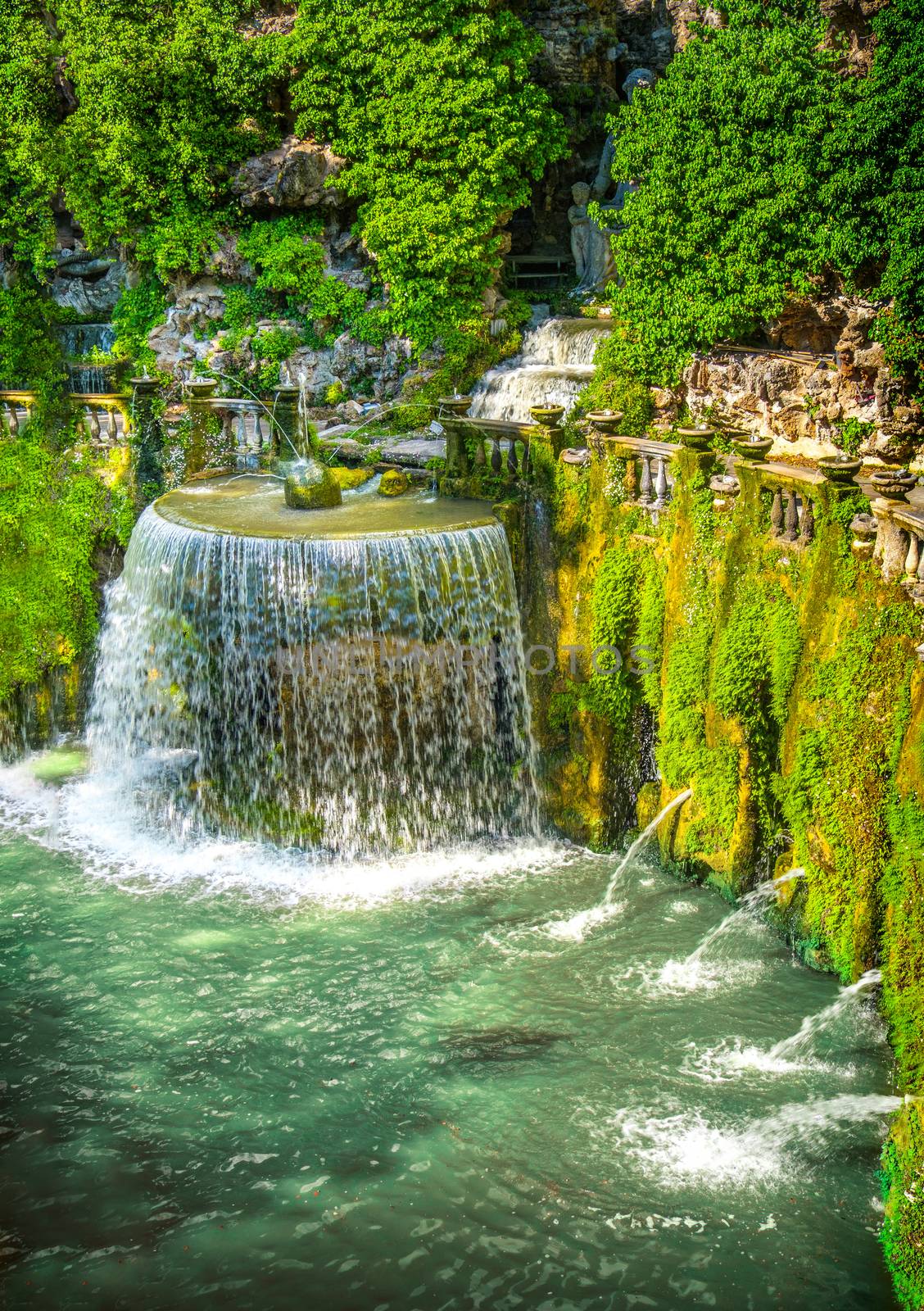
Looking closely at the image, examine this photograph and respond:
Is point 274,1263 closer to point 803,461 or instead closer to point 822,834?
point 822,834

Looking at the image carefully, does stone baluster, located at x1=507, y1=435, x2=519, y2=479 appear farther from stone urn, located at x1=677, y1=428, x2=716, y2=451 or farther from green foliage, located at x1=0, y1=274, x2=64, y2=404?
green foliage, located at x1=0, y1=274, x2=64, y2=404

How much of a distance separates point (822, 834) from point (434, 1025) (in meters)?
4.55

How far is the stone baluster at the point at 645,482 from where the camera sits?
13.8 m

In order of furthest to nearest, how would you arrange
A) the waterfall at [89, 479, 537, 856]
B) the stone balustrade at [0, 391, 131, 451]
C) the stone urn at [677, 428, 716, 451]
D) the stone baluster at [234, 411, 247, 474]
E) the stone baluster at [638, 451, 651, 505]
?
the stone balustrade at [0, 391, 131, 451], the stone baluster at [234, 411, 247, 474], the waterfall at [89, 479, 537, 856], the stone baluster at [638, 451, 651, 505], the stone urn at [677, 428, 716, 451]

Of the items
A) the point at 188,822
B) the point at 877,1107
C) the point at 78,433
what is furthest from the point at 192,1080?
the point at 78,433

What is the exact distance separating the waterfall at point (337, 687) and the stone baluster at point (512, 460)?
1307 millimetres

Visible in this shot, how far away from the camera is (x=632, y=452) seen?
45.6ft

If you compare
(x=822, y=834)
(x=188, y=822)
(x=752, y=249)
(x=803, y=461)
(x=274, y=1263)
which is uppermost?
(x=752, y=249)

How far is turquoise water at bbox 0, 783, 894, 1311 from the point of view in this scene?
863cm

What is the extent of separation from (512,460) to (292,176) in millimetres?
11291

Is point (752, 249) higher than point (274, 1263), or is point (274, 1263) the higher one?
point (752, 249)

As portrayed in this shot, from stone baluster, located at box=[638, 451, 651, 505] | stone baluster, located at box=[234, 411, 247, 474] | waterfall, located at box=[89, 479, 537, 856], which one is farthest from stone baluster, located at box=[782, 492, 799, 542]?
stone baluster, located at box=[234, 411, 247, 474]

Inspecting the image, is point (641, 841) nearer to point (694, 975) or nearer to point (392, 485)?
point (694, 975)

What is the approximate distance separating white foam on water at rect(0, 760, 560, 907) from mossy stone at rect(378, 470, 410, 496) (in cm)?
551
